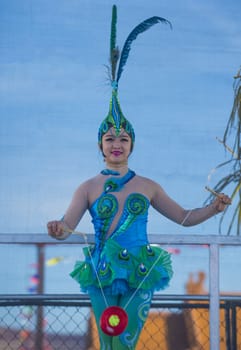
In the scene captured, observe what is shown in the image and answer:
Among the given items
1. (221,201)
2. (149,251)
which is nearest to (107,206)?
(149,251)

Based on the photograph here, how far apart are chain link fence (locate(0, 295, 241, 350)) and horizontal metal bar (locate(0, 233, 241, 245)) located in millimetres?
261

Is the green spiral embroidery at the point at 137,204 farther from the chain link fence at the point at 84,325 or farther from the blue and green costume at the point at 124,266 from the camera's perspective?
the chain link fence at the point at 84,325

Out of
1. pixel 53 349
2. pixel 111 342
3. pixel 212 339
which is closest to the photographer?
pixel 111 342

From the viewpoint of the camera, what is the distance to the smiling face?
3094 mm

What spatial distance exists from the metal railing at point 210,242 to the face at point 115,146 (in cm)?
28

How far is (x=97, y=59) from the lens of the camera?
3588 mm

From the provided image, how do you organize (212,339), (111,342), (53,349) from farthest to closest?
(53,349) < (212,339) < (111,342)

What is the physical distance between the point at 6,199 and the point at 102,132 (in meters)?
0.58

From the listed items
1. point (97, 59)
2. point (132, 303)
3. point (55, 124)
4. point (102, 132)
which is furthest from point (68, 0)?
point (132, 303)

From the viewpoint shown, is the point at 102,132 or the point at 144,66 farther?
the point at 144,66

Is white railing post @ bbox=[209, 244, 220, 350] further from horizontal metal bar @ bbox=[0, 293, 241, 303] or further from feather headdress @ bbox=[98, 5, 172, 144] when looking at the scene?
feather headdress @ bbox=[98, 5, 172, 144]

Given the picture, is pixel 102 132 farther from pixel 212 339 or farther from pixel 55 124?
pixel 212 339

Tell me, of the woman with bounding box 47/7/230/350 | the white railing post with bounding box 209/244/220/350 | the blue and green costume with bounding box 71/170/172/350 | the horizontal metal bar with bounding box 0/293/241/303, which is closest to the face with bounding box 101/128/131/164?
the woman with bounding box 47/7/230/350

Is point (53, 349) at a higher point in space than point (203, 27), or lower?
lower
